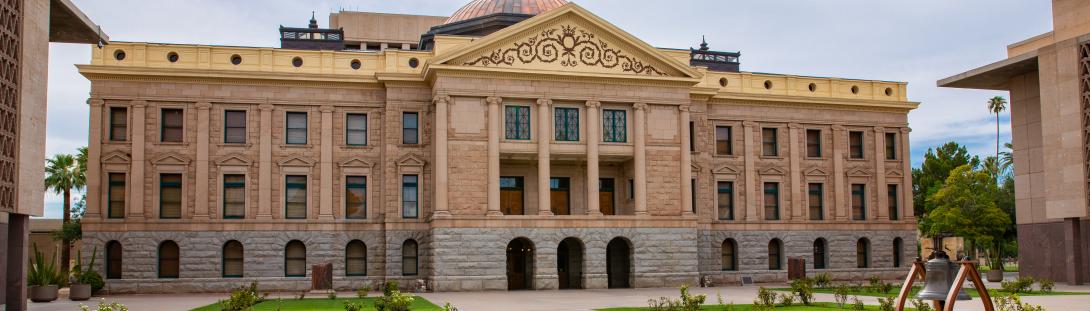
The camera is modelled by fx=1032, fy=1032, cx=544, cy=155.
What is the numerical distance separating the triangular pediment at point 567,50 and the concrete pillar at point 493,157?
1.78m

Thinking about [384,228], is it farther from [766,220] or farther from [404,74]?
[766,220]

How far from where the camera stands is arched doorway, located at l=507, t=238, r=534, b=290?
1754 inches

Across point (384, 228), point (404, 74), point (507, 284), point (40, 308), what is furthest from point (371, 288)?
point (40, 308)

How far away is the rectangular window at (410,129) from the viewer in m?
44.3

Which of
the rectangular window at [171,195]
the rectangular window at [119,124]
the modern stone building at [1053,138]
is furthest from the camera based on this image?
the rectangular window at [171,195]

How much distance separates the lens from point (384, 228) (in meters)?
43.8

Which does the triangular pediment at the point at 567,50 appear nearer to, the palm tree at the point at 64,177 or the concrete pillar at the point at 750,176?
the concrete pillar at the point at 750,176

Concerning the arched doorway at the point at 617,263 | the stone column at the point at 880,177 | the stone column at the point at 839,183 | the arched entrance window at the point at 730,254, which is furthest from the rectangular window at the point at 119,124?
the stone column at the point at 880,177

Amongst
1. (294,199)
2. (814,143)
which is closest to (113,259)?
(294,199)

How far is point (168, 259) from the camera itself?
4241cm

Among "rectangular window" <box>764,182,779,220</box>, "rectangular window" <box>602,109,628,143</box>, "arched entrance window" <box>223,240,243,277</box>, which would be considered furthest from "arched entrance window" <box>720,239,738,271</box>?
"arched entrance window" <box>223,240,243,277</box>

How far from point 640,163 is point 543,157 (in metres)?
4.24

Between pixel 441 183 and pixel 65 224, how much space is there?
24443 millimetres

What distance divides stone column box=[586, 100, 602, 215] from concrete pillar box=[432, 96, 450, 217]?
5965mm
